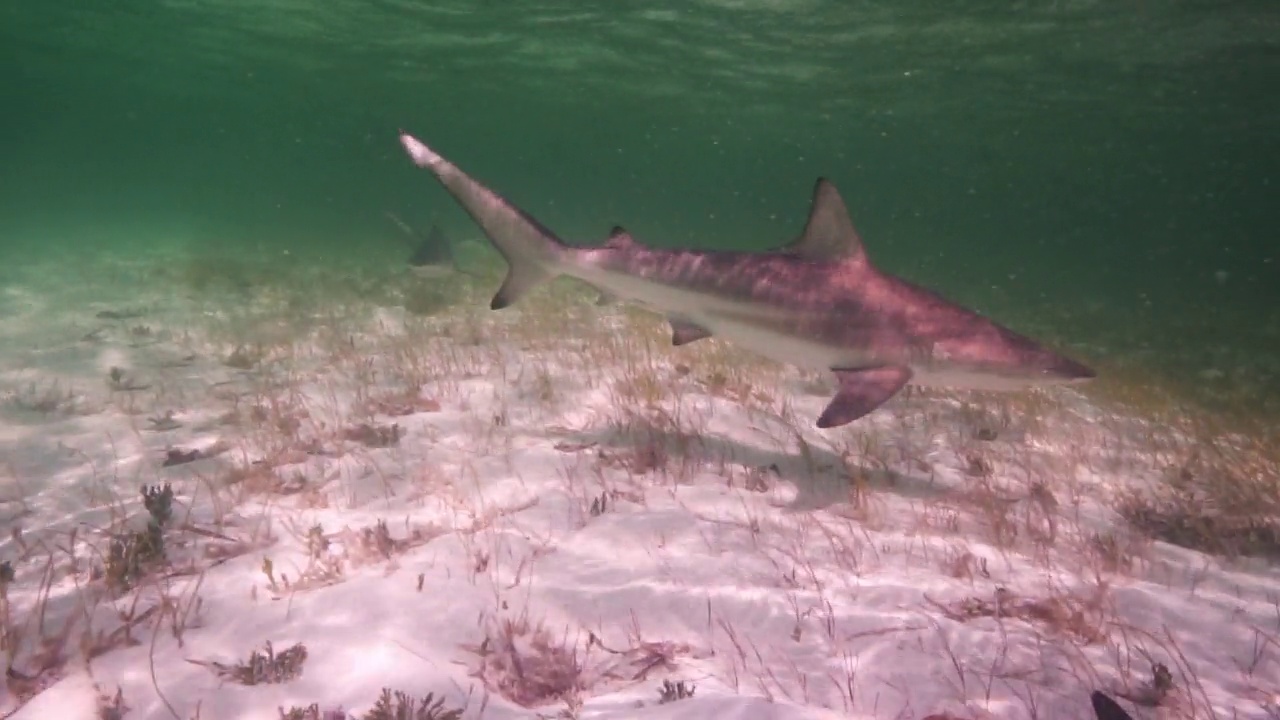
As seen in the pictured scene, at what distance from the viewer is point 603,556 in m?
4.16

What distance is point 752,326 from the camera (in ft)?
18.3

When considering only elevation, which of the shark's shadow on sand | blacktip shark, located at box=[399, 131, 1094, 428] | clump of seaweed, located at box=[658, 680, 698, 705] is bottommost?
clump of seaweed, located at box=[658, 680, 698, 705]

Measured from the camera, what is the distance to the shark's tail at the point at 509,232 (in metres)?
5.52

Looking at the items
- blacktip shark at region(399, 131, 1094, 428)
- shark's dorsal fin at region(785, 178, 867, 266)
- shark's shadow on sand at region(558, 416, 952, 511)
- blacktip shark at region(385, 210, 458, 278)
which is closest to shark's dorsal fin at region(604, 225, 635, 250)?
blacktip shark at region(399, 131, 1094, 428)

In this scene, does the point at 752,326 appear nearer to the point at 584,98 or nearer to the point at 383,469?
the point at 383,469

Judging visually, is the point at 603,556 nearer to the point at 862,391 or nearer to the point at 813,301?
the point at 862,391

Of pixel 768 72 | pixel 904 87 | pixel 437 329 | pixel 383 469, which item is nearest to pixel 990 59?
pixel 904 87

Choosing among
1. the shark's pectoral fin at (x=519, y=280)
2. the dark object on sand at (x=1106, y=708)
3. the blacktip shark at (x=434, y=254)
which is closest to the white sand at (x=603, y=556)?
the dark object on sand at (x=1106, y=708)

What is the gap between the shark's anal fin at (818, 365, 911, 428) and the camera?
4613 mm

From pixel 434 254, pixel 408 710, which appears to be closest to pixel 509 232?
pixel 408 710

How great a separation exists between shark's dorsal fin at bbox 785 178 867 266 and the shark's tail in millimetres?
2019

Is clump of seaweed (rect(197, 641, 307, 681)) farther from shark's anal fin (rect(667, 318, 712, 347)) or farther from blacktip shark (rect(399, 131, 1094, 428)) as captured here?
shark's anal fin (rect(667, 318, 712, 347))

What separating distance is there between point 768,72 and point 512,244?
1359 inches

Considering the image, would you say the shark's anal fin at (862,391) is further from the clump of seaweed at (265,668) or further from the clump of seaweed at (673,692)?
A: the clump of seaweed at (265,668)
